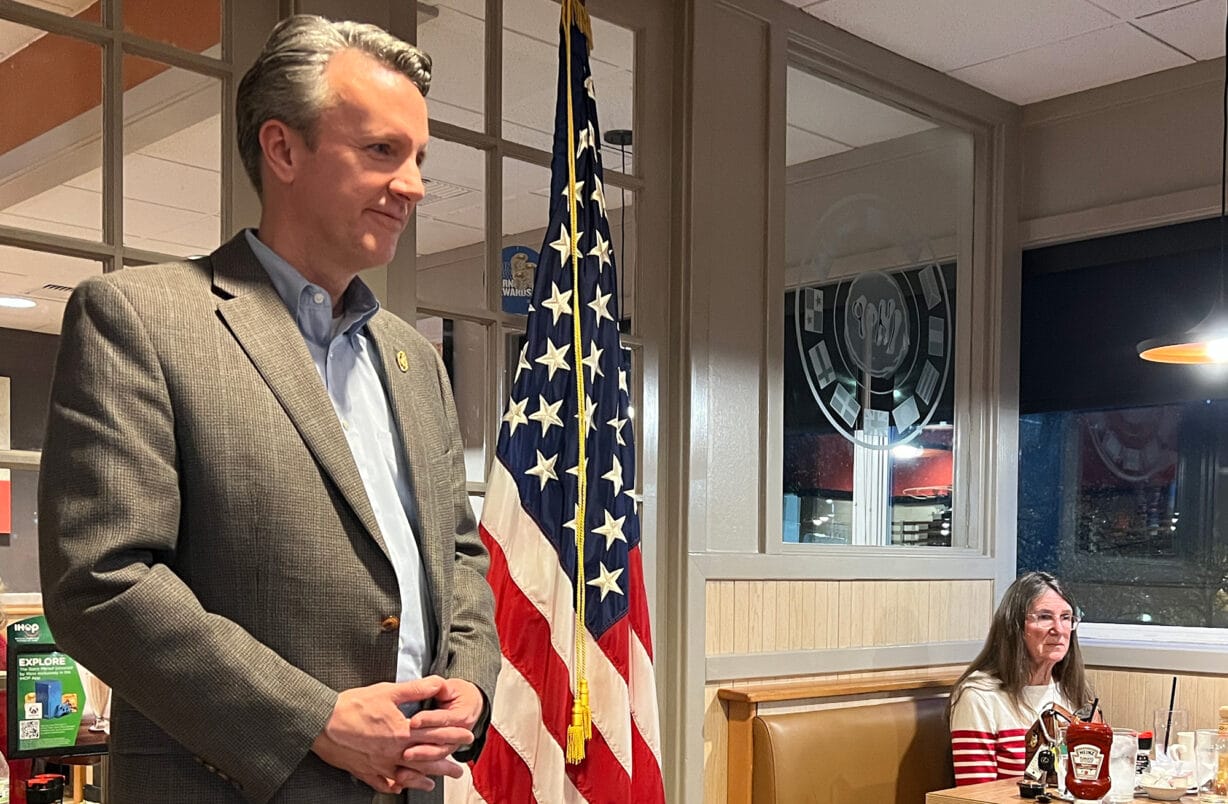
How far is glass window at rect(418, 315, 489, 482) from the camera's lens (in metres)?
2.87

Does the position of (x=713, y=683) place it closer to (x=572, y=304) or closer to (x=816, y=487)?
(x=816, y=487)

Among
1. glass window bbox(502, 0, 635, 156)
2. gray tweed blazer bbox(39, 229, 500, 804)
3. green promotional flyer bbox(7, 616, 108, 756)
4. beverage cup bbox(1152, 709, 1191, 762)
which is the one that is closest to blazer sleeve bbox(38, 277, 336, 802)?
gray tweed blazer bbox(39, 229, 500, 804)

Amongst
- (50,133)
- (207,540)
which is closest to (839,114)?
(50,133)

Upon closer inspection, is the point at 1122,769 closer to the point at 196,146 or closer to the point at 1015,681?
the point at 1015,681

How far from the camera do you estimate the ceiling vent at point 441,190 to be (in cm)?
288

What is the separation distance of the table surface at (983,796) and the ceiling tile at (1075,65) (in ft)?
6.88

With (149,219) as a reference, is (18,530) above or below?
below

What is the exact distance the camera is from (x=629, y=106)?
10.8 feet

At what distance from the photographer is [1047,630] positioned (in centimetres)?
355

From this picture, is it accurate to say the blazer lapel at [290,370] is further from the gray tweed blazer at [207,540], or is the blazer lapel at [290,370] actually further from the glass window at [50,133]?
the glass window at [50,133]

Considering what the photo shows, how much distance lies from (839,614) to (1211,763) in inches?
40.5

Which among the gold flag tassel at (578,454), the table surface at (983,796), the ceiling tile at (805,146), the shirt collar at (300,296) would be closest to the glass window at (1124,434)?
the ceiling tile at (805,146)

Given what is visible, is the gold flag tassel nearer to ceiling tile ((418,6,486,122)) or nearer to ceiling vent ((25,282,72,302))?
ceiling tile ((418,6,486,122))

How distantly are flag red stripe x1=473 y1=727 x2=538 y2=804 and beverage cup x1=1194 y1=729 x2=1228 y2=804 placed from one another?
151 cm
